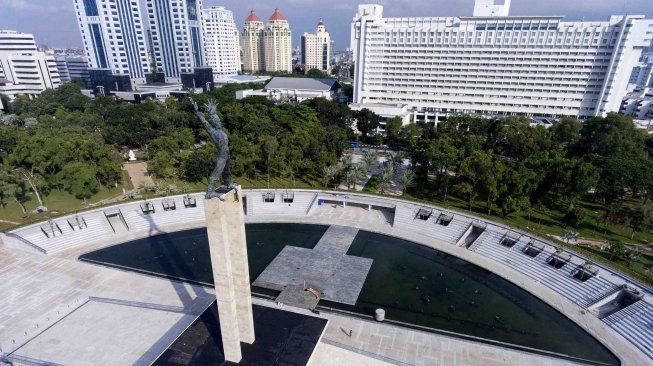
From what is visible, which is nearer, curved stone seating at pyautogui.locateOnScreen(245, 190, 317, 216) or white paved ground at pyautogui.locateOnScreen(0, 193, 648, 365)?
white paved ground at pyautogui.locateOnScreen(0, 193, 648, 365)

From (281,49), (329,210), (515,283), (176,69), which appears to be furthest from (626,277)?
(281,49)

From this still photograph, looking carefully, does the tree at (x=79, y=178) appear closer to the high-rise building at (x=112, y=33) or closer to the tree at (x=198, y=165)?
the tree at (x=198, y=165)

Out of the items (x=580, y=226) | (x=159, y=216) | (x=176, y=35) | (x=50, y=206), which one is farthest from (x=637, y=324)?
(x=176, y=35)

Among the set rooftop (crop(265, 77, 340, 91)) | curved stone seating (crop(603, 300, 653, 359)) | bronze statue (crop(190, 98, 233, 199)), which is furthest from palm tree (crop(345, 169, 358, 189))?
rooftop (crop(265, 77, 340, 91))

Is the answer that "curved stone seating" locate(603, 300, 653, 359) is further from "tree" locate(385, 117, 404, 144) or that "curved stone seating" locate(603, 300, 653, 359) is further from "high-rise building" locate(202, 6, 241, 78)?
"high-rise building" locate(202, 6, 241, 78)

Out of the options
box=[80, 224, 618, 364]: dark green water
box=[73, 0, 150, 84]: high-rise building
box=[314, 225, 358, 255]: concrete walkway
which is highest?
box=[73, 0, 150, 84]: high-rise building

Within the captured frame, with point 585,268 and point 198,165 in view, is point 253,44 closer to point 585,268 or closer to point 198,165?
point 198,165

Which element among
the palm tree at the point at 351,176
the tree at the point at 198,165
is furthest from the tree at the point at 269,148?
the palm tree at the point at 351,176
